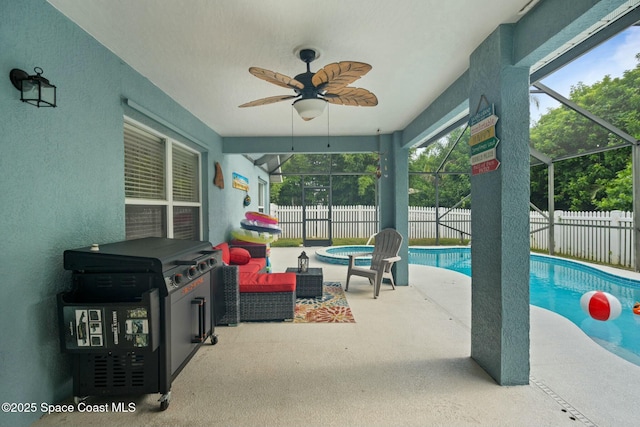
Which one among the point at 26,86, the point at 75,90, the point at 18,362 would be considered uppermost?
the point at 75,90

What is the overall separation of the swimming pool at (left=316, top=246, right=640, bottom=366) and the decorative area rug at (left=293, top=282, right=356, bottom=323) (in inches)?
103

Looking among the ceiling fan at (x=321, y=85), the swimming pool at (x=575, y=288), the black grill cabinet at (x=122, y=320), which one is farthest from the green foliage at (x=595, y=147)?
the black grill cabinet at (x=122, y=320)

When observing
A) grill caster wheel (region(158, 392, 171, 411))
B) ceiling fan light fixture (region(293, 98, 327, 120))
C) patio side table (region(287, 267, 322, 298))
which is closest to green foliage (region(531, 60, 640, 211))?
patio side table (region(287, 267, 322, 298))

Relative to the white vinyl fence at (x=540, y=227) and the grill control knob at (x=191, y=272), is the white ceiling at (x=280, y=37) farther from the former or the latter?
the white vinyl fence at (x=540, y=227)

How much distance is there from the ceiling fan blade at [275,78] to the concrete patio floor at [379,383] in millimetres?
2175

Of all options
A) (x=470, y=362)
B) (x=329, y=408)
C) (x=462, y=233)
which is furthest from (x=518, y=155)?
(x=462, y=233)

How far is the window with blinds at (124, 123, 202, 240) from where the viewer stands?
2947mm

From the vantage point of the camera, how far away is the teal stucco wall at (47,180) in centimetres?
160

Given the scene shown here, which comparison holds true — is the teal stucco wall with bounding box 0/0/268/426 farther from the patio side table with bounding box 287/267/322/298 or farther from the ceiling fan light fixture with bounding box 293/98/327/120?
the patio side table with bounding box 287/267/322/298

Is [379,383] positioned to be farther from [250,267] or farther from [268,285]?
[250,267]

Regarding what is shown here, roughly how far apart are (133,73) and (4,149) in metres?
1.46

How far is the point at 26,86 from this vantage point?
1642mm

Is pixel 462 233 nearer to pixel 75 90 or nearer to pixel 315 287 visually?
pixel 315 287

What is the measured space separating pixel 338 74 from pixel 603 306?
2.92 meters
